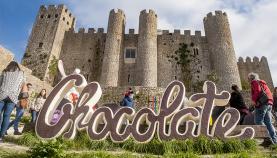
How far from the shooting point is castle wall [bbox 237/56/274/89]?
122 ft

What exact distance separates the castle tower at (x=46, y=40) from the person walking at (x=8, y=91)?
23.8 metres

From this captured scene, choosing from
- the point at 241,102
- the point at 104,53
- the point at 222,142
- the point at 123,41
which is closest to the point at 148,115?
the point at 222,142

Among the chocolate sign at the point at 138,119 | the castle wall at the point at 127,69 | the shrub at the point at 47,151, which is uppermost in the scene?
the castle wall at the point at 127,69

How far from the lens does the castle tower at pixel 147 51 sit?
3206 cm

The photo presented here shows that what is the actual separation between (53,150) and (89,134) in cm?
202

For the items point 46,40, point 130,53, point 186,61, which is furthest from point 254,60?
point 46,40

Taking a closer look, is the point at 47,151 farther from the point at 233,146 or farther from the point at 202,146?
the point at 233,146

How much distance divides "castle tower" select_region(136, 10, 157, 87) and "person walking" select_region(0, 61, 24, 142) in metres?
23.1

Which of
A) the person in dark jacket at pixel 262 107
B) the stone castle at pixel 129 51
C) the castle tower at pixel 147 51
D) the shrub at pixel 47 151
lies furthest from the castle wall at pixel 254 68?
the shrub at pixel 47 151

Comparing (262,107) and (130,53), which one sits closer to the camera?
(262,107)

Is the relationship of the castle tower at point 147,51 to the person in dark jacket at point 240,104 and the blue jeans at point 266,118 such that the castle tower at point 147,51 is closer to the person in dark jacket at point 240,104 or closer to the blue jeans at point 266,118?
the person in dark jacket at point 240,104

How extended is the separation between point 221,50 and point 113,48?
13.3m

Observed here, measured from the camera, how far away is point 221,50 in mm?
34594

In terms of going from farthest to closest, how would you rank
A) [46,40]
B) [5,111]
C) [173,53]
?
[173,53] < [46,40] < [5,111]
